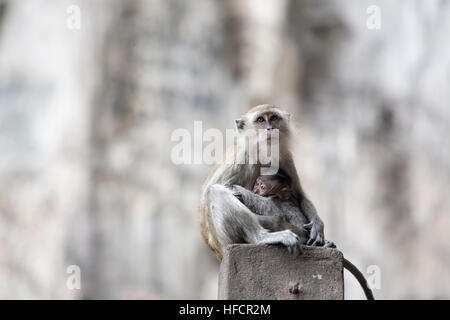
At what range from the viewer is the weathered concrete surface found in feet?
14.5

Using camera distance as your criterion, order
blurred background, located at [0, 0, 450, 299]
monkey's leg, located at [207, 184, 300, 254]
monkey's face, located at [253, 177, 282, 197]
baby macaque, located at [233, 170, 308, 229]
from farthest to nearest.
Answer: blurred background, located at [0, 0, 450, 299] → monkey's face, located at [253, 177, 282, 197] → baby macaque, located at [233, 170, 308, 229] → monkey's leg, located at [207, 184, 300, 254]

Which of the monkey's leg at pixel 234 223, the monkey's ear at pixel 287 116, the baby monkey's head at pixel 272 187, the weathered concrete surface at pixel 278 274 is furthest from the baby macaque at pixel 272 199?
the monkey's ear at pixel 287 116

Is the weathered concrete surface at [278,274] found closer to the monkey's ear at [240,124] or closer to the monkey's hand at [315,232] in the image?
the monkey's hand at [315,232]

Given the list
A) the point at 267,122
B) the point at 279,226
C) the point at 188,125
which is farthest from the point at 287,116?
Answer: the point at 188,125

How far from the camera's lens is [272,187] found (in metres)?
5.13

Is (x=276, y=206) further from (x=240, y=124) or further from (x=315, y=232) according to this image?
(x=240, y=124)

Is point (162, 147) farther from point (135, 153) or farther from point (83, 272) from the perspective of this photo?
point (83, 272)

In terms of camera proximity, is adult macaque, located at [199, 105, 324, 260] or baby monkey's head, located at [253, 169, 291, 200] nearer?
adult macaque, located at [199, 105, 324, 260]

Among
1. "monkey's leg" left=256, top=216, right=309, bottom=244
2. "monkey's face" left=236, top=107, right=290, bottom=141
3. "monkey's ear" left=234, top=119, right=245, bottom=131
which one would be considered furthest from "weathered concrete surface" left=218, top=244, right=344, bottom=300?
"monkey's ear" left=234, top=119, right=245, bottom=131

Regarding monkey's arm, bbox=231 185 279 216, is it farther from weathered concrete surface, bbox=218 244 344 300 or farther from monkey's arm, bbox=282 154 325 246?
weathered concrete surface, bbox=218 244 344 300

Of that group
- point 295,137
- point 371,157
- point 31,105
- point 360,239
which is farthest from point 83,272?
point 295,137

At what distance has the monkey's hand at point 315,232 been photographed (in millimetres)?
4914

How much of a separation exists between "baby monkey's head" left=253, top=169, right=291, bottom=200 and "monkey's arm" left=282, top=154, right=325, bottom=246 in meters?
0.15

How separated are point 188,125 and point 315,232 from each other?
348 inches
